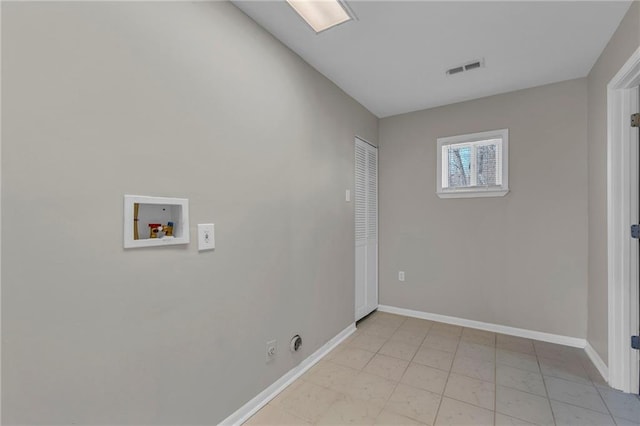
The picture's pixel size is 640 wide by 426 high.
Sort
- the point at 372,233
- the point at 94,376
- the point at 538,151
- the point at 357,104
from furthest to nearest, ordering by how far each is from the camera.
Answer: the point at 372,233 < the point at 357,104 < the point at 538,151 < the point at 94,376

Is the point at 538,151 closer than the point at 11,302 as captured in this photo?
No

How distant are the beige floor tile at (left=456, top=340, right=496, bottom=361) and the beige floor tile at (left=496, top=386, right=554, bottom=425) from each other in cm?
47

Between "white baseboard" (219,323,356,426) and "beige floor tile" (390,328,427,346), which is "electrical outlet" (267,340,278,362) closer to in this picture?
"white baseboard" (219,323,356,426)

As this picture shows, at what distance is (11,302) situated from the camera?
3.00 feet

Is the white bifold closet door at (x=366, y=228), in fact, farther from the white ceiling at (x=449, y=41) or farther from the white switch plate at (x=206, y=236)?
the white switch plate at (x=206, y=236)

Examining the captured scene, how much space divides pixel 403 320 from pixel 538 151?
7.35ft

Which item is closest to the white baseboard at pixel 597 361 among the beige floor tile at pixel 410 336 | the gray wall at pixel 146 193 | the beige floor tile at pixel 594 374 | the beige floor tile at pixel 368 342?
the beige floor tile at pixel 594 374

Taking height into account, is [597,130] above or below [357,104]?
below

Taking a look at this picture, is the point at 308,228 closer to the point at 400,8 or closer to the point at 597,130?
the point at 400,8

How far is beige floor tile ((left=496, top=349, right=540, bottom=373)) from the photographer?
2.27 m

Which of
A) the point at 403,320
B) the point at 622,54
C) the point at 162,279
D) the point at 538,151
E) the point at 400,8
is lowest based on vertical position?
the point at 403,320

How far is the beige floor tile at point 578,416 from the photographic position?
1.66 meters

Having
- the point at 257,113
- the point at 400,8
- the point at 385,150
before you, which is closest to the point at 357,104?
the point at 385,150

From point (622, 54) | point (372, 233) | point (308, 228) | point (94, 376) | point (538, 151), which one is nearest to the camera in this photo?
point (94, 376)
